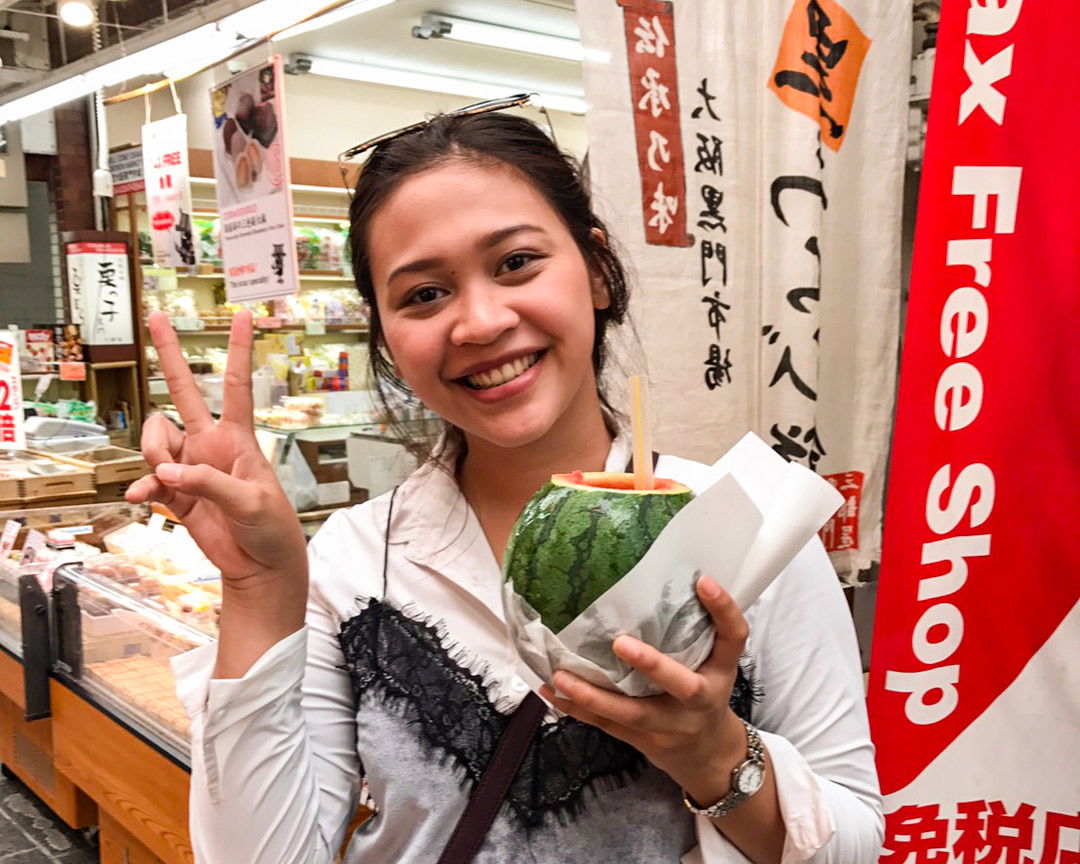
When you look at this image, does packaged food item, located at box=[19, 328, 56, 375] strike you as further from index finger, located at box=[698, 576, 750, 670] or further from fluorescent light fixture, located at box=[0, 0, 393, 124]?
index finger, located at box=[698, 576, 750, 670]

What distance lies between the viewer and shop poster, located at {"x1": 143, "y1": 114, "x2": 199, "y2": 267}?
4.30m

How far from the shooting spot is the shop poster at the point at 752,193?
77.4 inches

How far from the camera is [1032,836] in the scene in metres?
1.79

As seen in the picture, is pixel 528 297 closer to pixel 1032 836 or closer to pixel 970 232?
pixel 970 232

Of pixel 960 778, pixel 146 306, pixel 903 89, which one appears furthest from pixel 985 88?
pixel 146 306

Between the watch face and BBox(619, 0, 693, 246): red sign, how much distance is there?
4.24ft

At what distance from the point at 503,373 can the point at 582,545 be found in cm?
30

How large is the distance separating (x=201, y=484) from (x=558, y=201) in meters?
0.59

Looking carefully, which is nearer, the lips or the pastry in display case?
the lips

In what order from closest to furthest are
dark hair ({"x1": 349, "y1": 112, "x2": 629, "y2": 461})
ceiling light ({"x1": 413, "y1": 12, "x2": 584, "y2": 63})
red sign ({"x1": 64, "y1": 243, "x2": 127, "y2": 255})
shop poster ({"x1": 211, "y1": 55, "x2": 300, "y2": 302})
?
dark hair ({"x1": 349, "y1": 112, "x2": 629, "y2": 461}), shop poster ({"x1": 211, "y1": 55, "x2": 300, "y2": 302}), ceiling light ({"x1": 413, "y1": 12, "x2": 584, "y2": 63}), red sign ({"x1": 64, "y1": 243, "x2": 127, "y2": 255})

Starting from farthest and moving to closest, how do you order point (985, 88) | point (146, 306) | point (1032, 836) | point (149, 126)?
point (146, 306) < point (149, 126) < point (1032, 836) < point (985, 88)

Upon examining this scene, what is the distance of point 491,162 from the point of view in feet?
3.92

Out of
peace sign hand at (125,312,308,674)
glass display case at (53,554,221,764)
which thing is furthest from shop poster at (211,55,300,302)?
peace sign hand at (125,312,308,674)

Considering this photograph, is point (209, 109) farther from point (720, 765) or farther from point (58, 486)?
point (720, 765)
